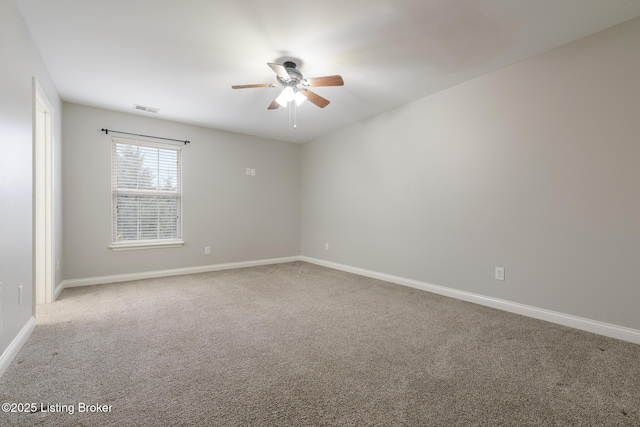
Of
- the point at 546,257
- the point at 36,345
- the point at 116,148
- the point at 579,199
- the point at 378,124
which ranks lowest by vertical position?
the point at 36,345

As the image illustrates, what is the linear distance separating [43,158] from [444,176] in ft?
14.5

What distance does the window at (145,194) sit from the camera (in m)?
4.09

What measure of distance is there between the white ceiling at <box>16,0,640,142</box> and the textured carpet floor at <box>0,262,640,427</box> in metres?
2.41

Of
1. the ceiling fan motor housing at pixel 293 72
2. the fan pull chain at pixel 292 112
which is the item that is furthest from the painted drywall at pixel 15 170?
the fan pull chain at pixel 292 112

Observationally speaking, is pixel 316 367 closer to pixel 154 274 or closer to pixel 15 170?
pixel 15 170

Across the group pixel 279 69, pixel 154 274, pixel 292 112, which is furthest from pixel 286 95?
pixel 154 274

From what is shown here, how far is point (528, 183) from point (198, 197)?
14.5ft

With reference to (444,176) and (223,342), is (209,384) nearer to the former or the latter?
(223,342)

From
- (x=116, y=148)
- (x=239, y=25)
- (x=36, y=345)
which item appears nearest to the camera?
(x=36, y=345)

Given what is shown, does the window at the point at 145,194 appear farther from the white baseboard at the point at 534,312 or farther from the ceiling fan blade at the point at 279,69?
the white baseboard at the point at 534,312

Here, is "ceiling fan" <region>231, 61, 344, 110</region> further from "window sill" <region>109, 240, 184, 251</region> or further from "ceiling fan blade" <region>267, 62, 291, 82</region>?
"window sill" <region>109, 240, 184, 251</region>

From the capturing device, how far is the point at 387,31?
91.0 inches

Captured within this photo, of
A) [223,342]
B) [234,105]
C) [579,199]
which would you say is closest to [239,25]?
[234,105]

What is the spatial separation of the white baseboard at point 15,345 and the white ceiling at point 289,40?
2.32 m
